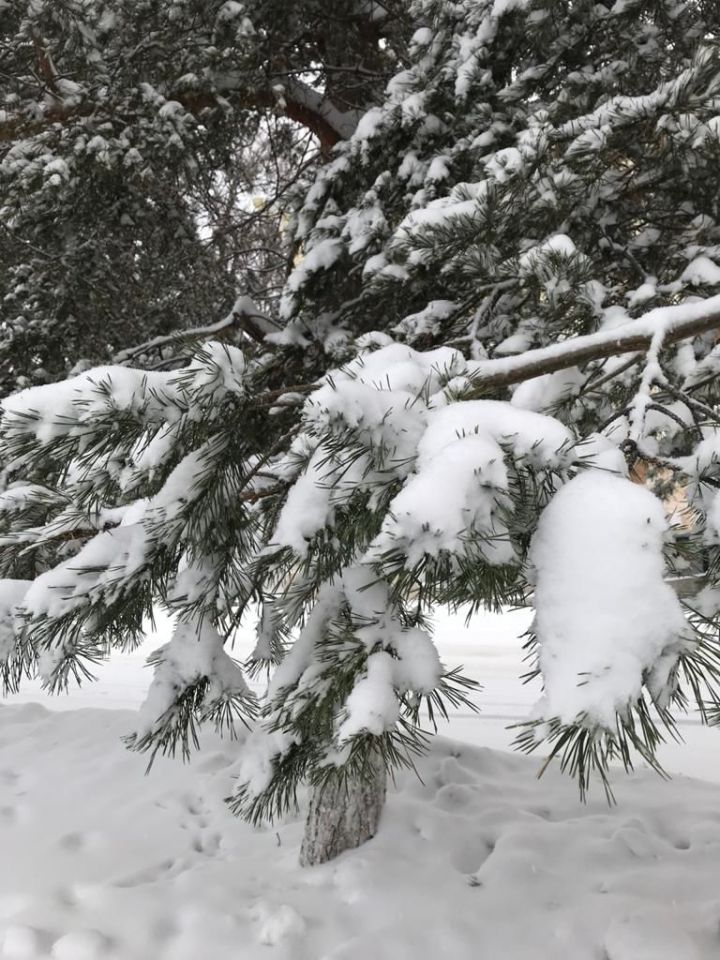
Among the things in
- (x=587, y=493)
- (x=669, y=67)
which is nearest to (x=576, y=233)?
(x=669, y=67)

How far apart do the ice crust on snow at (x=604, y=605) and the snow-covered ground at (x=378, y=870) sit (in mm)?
1796

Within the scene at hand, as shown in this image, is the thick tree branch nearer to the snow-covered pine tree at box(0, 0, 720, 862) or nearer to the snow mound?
the snow-covered pine tree at box(0, 0, 720, 862)

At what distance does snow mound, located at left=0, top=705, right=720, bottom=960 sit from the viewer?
84.3 inches

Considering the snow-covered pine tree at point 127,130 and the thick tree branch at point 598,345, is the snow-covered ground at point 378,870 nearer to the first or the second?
the thick tree branch at point 598,345

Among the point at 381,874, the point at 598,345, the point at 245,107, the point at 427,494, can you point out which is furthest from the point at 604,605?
the point at 245,107

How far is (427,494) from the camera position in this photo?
789mm

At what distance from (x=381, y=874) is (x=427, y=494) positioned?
2242 millimetres

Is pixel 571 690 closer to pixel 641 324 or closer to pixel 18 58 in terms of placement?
pixel 641 324

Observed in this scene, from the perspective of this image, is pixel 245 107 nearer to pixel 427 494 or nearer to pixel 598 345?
pixel 598 345

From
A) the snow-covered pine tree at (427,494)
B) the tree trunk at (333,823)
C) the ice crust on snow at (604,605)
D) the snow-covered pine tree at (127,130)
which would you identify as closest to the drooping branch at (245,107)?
the snow-covered pine tree at (127,130)

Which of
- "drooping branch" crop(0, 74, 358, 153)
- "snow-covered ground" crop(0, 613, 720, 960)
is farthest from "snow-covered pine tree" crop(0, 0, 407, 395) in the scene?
"snow-covered ground" crop(0, 613, 720, 960)

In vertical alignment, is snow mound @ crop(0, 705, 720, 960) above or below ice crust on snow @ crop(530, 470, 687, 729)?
below

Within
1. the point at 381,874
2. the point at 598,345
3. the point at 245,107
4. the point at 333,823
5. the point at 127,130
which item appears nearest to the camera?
the point at 598,345

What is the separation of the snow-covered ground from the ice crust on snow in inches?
70.7
